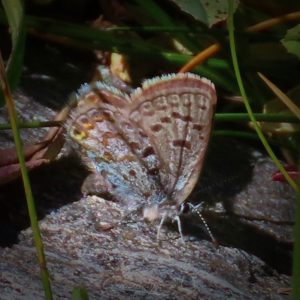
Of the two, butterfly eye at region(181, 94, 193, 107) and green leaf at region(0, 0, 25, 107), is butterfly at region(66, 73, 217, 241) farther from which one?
green leaf at region(0, 0, 25, 107)

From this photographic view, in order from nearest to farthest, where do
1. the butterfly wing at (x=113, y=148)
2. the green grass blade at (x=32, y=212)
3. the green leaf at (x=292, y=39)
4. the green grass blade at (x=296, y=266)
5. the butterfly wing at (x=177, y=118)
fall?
the green grass blade at (x=296, y=266) < the green grass blade at (x=32, y=212) < the butterfly wing at (x=177, y=118) < the butterfly wing at (x=113, y=148) < the green leaf at (x=292, y=39)

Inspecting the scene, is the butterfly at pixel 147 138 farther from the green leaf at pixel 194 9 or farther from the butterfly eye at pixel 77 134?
the green leaf at pixel 194 9

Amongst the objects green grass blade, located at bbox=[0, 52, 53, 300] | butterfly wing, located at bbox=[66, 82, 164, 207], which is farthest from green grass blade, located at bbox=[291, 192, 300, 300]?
butterfly wing, located at bbox=[66, 82, 164, 207]

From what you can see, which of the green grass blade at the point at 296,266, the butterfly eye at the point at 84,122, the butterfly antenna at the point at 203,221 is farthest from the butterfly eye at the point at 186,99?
the green grass blade at the point at 296,266

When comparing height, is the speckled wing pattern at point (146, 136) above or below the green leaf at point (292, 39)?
below

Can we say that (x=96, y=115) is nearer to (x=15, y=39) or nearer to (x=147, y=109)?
(x=147, y=109)

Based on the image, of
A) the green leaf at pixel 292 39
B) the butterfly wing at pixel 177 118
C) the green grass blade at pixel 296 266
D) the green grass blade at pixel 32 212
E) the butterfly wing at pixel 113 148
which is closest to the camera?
the green grass blade at pixel 296 266

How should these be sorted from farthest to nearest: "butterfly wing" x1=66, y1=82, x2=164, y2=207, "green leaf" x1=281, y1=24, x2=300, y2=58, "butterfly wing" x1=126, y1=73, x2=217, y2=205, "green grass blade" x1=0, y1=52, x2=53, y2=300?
"green leaf" x1=281, y1=24, x2=300, y2=58 → "butterfly wing" x1=66, y1=82, x2=164, y2=207 → "butterfly wing" x1=126, y1=73, x2=217, y2=205 → "green grass blade" x1=0, y1=52, x2=53, y2=300
